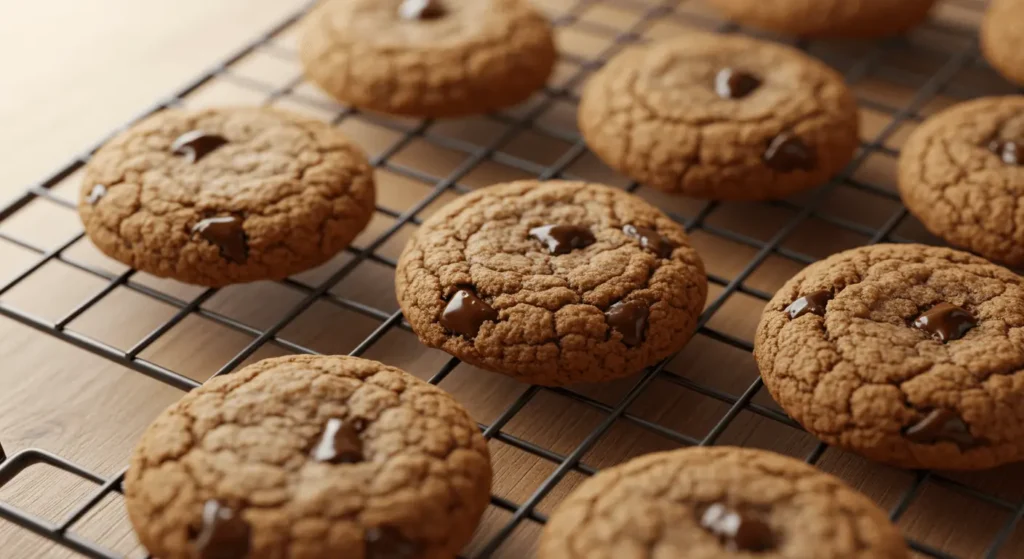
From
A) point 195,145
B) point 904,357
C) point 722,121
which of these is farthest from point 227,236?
point 904,357

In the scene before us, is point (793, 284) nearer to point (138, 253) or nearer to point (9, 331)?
point (138, 253)

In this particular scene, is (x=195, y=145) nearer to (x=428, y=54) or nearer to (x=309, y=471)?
(x=428, y=54)

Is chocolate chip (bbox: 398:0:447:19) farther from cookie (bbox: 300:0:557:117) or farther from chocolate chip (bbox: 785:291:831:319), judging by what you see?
chocolate chip (bbox: 785:291:831:319)

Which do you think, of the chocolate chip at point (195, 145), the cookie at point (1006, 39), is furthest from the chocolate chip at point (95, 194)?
the cookie at point (1006, 39)

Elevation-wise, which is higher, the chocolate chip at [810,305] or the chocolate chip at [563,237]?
the chocolate chip at [563,237]

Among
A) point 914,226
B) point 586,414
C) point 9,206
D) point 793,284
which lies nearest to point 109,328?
point 9,206

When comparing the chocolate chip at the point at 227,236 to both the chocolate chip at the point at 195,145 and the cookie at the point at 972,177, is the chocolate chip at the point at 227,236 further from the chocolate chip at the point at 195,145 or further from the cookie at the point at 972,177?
the cookie at the point at 972,177
